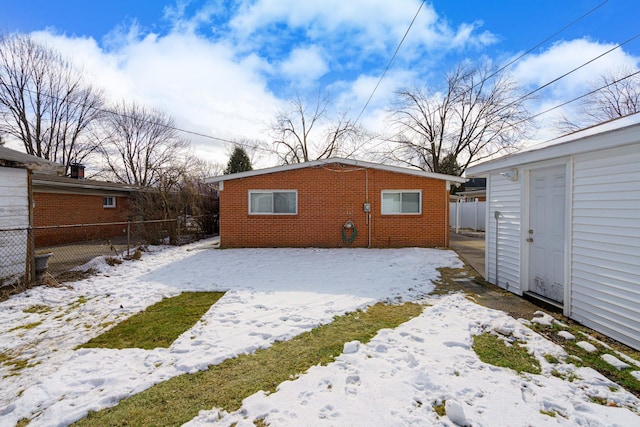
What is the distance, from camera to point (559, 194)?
15.3 feet

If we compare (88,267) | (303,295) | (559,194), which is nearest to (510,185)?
(559,194)

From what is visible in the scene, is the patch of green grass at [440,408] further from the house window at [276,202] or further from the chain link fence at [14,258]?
the house window at [276,202]

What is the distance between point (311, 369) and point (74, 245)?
13298mm

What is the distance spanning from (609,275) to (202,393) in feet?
15.9

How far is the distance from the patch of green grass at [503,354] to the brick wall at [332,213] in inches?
288

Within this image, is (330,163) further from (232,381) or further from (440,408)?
(440,408)

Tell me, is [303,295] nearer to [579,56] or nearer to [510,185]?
[510,185]

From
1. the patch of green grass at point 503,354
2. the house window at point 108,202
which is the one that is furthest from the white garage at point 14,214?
the house window at point 108,202

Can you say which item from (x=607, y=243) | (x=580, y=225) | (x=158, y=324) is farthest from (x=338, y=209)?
(x=607, y=243)

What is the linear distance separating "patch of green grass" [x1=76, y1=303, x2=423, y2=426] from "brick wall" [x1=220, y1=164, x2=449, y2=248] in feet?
22.6

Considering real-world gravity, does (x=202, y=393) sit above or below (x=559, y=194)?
below

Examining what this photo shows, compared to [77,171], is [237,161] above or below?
above

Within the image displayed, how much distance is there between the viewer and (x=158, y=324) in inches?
167

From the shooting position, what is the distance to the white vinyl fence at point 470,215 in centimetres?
1867
